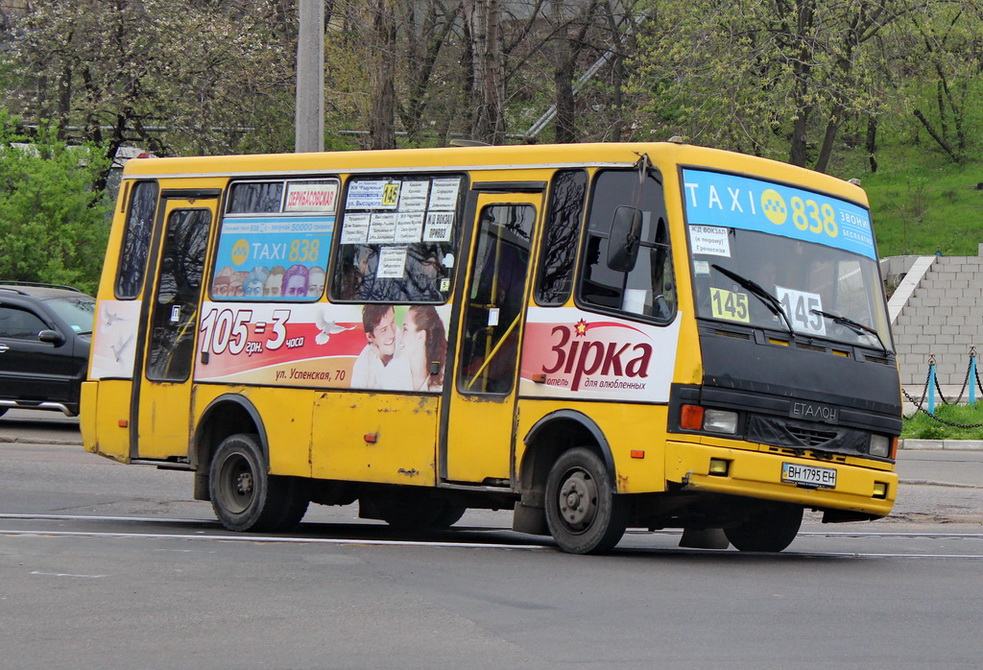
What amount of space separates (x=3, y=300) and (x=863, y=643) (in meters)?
17.0

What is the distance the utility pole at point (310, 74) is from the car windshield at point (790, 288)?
7371 mm

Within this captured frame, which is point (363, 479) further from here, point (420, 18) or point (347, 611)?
point (420, 18)

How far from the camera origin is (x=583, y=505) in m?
10.0

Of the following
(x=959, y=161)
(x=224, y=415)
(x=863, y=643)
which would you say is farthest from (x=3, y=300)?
(x=959, y=161)

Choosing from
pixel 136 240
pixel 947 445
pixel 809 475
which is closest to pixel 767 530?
pixel 809 475

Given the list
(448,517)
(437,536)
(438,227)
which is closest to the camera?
(438,227)

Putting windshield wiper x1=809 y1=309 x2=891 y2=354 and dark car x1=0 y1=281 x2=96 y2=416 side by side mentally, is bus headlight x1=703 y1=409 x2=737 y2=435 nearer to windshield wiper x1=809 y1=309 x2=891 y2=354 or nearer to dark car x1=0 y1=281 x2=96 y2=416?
windshield wiper x1=809 y1=309 x2=891 y2=354

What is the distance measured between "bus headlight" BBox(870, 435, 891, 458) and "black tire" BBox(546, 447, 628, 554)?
5.76ft

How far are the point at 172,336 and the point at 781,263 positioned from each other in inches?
207

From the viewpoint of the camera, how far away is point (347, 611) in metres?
7.54

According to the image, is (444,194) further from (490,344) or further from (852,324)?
(852,324)

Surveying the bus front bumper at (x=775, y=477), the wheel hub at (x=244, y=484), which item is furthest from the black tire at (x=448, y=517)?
the bus front bumper at (x=775, y=477)

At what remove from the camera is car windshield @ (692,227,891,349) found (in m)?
9.74

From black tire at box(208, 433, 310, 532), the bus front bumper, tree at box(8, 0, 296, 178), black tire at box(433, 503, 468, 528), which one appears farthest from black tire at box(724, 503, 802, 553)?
tree at box(8, 0, 296, 178)
